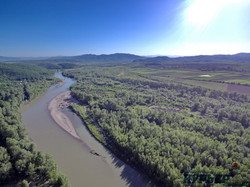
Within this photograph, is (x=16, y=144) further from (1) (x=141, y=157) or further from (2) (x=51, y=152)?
(1) (x=141, y=157)

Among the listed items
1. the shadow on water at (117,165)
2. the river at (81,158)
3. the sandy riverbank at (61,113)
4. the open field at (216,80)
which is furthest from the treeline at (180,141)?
the open field at (216,80)

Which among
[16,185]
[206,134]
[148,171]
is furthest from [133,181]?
[206,134]

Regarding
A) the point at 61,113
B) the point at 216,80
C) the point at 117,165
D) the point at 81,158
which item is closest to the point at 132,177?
the point at 117,165

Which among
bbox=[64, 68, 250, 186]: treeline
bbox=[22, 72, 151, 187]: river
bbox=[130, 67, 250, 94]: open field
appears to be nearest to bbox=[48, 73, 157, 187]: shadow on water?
bbox=[22, 72, 151, 187]: river

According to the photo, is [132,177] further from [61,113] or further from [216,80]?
[216,80]

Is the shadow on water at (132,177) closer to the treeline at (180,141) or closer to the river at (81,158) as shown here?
the river at (81,158)

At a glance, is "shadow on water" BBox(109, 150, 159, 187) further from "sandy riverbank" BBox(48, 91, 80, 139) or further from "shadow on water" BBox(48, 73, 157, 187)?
"sandy riverbank" BBox(48, 91, 80, 139)
